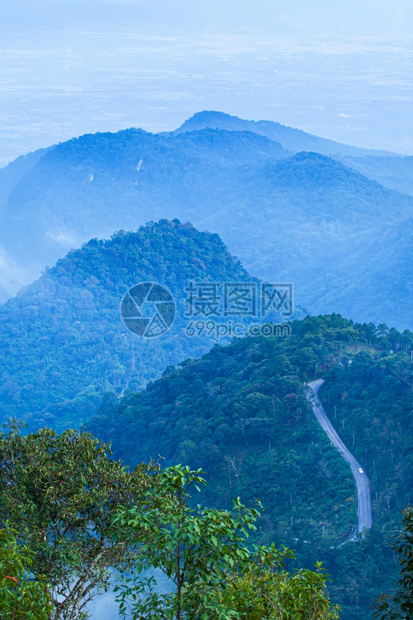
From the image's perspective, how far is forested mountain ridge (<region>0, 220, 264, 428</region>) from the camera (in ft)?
138

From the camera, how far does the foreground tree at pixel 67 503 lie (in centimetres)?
671

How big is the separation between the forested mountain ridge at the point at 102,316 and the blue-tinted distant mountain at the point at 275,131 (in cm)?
7523

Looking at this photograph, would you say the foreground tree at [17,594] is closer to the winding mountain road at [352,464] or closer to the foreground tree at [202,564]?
the foreground tree at [202,564]

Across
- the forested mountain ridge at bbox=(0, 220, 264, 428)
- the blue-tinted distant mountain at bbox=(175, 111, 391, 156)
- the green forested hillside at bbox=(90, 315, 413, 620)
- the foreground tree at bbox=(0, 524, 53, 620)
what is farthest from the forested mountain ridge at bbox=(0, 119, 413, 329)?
the foreground tree at bbox=(0, 524, 53, 620)

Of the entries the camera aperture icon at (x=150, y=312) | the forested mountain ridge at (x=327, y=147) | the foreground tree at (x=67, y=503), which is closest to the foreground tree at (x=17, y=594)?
the foreground tree at (x=67, y=503)

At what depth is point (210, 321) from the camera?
45844 millimetres

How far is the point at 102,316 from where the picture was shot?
4750cm

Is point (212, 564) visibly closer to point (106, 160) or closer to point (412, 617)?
point (412, 617)

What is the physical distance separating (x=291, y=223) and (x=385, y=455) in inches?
2797

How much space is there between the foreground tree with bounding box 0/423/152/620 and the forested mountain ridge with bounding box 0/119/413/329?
220 feet

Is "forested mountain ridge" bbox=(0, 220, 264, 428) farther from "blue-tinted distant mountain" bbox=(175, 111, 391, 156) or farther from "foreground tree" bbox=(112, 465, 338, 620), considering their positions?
"blue-tinted distant mountain" bbox=(175, 111, 391, 156)

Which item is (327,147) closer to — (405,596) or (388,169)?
(388,169)

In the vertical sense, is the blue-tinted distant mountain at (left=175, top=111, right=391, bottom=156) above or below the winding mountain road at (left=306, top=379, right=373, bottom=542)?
above

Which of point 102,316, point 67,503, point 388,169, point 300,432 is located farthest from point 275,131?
point 67,503
